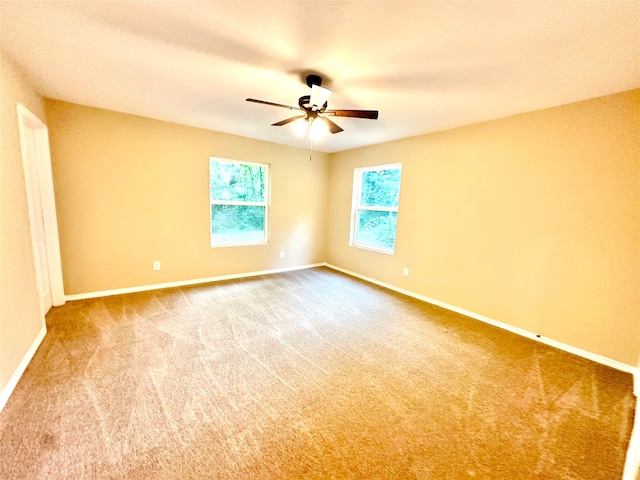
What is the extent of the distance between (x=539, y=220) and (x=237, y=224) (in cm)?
400

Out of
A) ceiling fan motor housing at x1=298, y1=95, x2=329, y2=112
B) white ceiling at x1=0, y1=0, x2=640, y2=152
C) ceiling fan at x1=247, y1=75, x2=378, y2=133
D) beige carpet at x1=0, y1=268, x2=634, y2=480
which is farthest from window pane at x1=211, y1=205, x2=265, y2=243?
ceiling fan motor housing at x1=298, y1=95, x2=329, y2=112

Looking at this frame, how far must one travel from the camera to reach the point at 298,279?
4.32 meters

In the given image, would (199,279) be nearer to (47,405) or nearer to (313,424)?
(47,405)

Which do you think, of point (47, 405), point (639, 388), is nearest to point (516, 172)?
point (639, 388)

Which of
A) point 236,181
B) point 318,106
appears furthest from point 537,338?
point 236,181

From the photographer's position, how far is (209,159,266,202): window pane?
3.91 metres

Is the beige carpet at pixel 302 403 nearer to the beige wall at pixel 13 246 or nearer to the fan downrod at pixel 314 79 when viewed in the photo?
the beige wall at pixel 13 246

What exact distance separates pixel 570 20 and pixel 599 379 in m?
2.56

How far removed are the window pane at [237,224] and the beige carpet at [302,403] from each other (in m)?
1.59

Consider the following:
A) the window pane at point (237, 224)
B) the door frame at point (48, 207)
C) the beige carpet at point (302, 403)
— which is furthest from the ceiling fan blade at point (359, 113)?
Result: the door frame at point (48, 207)

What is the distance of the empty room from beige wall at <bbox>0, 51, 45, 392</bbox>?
3 cm

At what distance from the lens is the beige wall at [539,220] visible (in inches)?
83.4

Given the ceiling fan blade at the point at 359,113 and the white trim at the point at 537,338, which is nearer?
the ceiling fan blade at the point at 359,113

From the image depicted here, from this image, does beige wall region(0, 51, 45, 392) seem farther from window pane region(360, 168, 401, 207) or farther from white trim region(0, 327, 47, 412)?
window pane region(360, 168, 401, 207)
